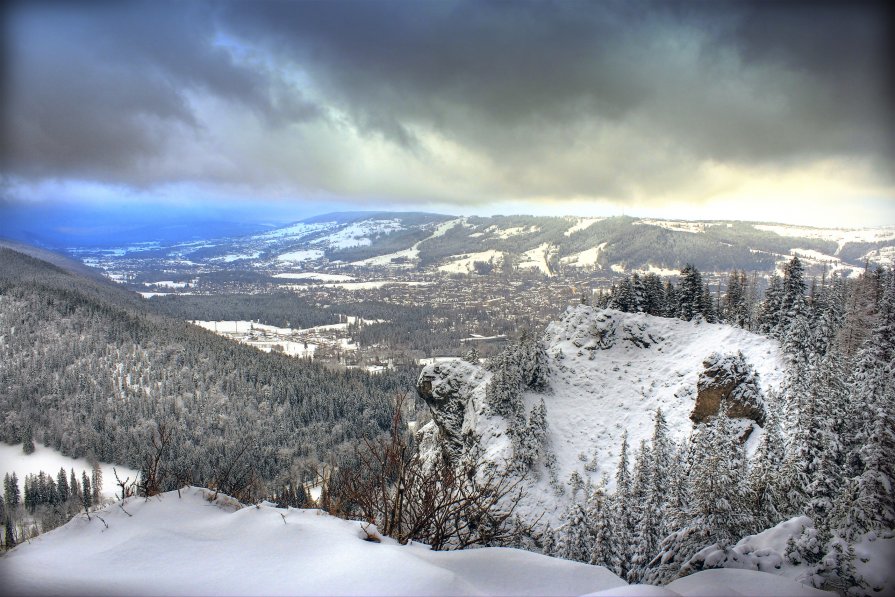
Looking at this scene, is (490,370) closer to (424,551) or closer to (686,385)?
(686,385)

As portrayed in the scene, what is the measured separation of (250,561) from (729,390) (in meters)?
27.9

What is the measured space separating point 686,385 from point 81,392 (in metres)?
110

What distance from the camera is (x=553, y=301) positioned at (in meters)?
180

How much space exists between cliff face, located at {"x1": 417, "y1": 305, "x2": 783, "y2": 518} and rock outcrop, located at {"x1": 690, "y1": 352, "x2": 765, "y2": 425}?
0.19ft

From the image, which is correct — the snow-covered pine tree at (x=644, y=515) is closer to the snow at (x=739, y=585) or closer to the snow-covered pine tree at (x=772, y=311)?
the snow at (x=739, y=585)

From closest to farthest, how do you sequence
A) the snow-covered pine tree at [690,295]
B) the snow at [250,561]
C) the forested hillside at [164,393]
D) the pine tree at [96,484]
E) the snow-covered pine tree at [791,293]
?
the snow at [250,561] → the snow-covered pine tree at [791,293] → the snow-covered pine tree at [690,295] → the pine tree at [96,484] → the forested hillside at [164,393]

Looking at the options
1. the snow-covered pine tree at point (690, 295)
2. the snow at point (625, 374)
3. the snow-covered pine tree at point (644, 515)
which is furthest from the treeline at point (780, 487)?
the snow-covered pine tree at point (690, 295)

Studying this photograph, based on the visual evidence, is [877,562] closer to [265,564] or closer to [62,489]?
[265,564]

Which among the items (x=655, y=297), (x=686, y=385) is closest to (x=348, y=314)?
(x=655, y=297)

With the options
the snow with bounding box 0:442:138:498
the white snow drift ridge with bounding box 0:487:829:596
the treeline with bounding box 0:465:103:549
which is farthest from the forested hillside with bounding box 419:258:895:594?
the snow with bounding box 0:442:138:498

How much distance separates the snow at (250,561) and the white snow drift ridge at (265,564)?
12 millimetres

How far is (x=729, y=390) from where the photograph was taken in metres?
24.8

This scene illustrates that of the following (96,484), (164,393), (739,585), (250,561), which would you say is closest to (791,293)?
(739,585)

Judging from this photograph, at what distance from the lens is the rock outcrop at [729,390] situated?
79.5 feet
